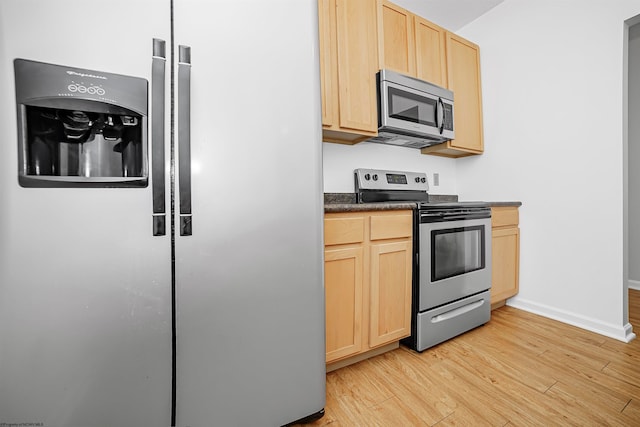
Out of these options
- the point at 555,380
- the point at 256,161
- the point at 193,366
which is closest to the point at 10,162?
the point at 256,161

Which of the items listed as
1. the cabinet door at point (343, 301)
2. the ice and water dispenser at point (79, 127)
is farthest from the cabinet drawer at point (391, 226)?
the ice and water dispenser at point (79, 127)

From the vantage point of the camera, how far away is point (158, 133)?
0.87 metres

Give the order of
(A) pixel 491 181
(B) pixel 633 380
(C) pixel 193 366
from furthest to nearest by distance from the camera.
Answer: (A) pixel 491 181, (B) pixel 633 380, (C) pixel 193 366

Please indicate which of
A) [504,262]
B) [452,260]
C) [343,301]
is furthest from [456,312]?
[343,301]

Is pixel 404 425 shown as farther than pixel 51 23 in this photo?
Yes

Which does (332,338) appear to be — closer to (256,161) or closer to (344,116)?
(256,161)

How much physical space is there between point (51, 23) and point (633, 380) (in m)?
2.79

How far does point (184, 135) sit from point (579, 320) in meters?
2.81

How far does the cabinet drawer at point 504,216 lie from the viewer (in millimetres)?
2158

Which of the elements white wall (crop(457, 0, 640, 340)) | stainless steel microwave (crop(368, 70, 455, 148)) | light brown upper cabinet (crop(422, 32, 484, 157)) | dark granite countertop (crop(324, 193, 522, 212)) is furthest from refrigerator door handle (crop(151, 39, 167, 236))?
white wall (crop(457, 0, 640, 340))

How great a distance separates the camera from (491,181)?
258 cm

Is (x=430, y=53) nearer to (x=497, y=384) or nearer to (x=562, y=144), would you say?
(x=562, y=144)

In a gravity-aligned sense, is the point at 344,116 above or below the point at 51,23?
above

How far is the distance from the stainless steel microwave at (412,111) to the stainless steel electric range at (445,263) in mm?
365
